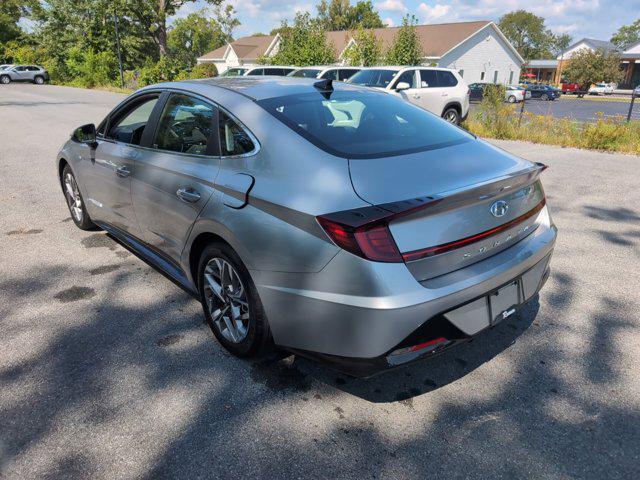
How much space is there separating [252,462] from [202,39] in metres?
109

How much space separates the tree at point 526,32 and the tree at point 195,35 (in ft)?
196

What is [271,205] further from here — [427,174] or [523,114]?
[523,114]

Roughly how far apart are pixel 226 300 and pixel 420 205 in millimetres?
1399

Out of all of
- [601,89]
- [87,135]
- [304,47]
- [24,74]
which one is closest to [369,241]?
[87,135]

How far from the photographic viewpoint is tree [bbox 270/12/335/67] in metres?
25.6

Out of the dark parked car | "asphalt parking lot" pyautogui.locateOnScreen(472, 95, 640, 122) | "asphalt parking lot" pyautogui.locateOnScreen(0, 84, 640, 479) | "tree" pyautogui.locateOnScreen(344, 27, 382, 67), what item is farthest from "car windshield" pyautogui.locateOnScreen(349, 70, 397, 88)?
the dark parked car

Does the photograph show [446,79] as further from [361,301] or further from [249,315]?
[361,301]

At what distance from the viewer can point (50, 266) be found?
14.4 ft

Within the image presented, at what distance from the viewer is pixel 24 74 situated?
4238cm

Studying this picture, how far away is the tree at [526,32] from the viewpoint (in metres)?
102

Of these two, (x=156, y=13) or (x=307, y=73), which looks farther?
(x=156, y=13)

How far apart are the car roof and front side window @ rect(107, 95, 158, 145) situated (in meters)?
0.24

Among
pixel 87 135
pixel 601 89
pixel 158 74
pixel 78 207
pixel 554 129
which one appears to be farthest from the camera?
pixel 601 89

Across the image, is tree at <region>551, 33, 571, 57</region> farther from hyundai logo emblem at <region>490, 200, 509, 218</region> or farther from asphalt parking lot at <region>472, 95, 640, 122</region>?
hyundai logo emblem at <region>490, 200, 509, 218</region>
